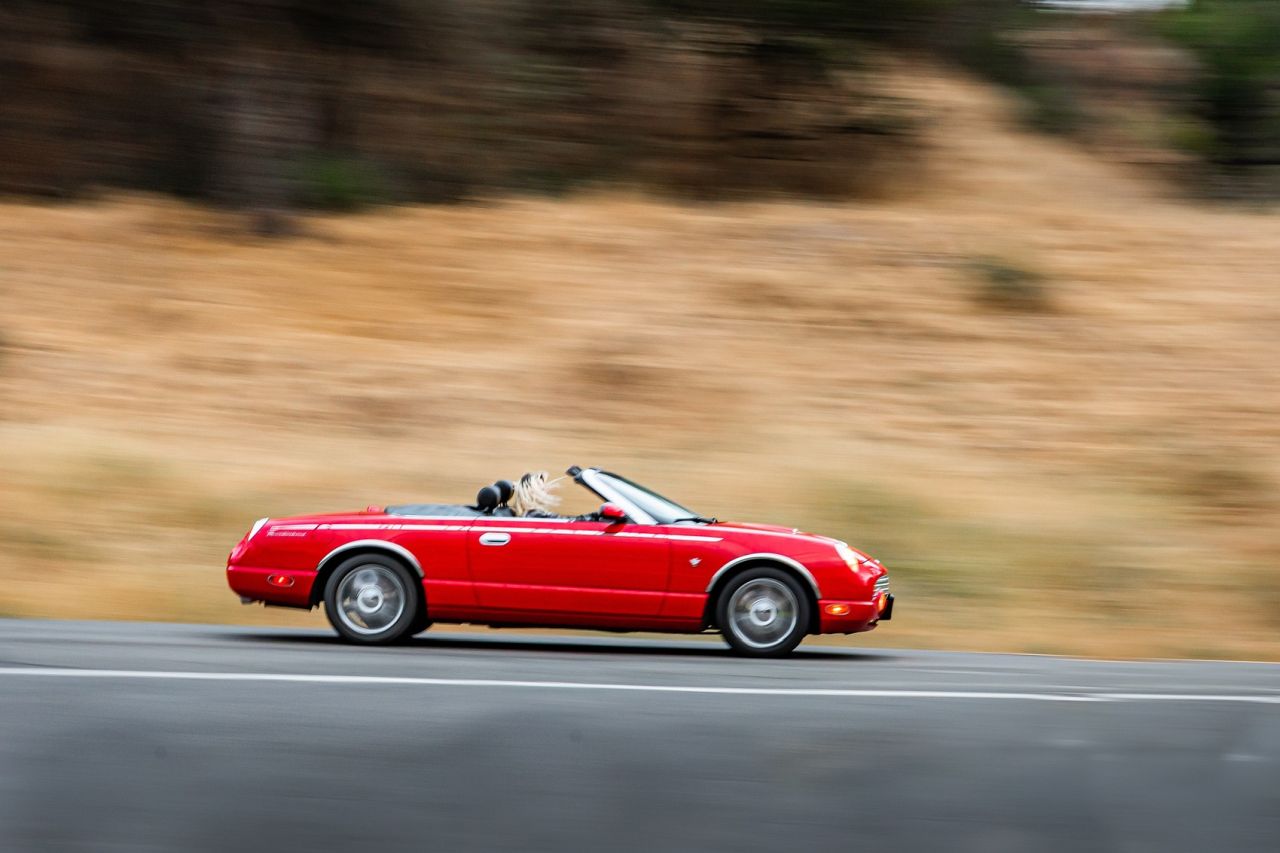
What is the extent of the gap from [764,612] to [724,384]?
27.7 feet

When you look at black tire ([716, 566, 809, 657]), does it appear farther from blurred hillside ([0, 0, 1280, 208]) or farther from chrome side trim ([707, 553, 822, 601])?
blurred hillside ([0, 0, 1280, 208])

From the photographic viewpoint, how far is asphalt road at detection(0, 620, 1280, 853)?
5434 millimetres

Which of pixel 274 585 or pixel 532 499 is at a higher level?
pixel 532 499

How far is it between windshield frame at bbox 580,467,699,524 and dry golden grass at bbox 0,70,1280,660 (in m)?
2.87

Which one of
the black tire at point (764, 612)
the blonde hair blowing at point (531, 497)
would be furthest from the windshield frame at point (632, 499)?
the black tire at point (764, 612)

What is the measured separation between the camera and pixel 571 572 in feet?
33.0

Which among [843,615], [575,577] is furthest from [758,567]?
[575,577]

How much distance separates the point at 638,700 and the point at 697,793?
195cm

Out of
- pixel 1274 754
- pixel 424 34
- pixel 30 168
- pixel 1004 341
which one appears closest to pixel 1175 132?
pixel 1004 341

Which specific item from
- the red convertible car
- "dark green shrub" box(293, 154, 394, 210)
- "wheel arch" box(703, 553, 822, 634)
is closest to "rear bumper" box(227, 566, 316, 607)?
the red convertible car

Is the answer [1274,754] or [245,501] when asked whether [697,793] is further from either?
[245,501]

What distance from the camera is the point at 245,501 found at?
14812mm

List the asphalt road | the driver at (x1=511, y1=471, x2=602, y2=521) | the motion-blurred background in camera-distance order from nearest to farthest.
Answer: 1. the asphalt road
2. the driver at (x1=511, y1=471, x2=602, y2=521)
3. the motion-blurred background

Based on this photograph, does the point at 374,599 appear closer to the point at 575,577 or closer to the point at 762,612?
the point at 575,577
